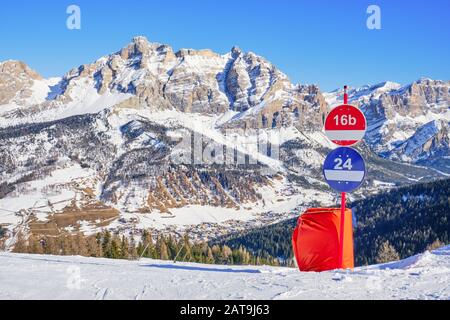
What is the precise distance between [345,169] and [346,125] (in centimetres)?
113

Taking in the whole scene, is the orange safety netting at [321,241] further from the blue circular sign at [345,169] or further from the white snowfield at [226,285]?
the white snowfield at [226,285]

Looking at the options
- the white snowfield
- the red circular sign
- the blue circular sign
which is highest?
the red circular sign

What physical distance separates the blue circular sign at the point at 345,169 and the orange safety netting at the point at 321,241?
0.85m

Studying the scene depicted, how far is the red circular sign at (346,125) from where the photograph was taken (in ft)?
39.7

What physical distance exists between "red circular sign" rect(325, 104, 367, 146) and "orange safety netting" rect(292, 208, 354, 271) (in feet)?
6.28

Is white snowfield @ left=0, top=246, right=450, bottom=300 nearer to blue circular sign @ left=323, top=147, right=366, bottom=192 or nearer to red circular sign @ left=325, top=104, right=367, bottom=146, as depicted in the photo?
blue circular sign @ left=323, top=147, right=366, bottom=192

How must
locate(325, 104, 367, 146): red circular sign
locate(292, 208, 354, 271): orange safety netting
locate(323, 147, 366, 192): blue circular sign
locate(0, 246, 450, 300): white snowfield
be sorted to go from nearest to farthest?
1. locate(0, 246, 450, 300): white snowfield
2. locate(323, 147, 366, 192): blue circular sign
3. locate(325, 104, 367, 146): red circular sign
4. locate(292, 208, 354, 271): orange safety netting

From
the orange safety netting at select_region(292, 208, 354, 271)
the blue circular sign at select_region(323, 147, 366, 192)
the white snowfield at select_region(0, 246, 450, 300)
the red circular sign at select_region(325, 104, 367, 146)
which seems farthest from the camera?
the orange safety netting at select_region(292, 208, 354, 271)

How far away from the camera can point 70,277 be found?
1036 cm

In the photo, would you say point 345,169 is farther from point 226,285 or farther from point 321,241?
point 226,285


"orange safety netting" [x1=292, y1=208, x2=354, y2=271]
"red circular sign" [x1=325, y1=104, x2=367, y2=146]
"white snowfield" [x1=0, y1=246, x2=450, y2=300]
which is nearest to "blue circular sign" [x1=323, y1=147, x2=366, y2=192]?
"red circular sign" [x1=325, y1=104, x2=367, y2=146]

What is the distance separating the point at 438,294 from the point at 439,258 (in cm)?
474

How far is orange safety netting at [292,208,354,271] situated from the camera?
12.2 metres
